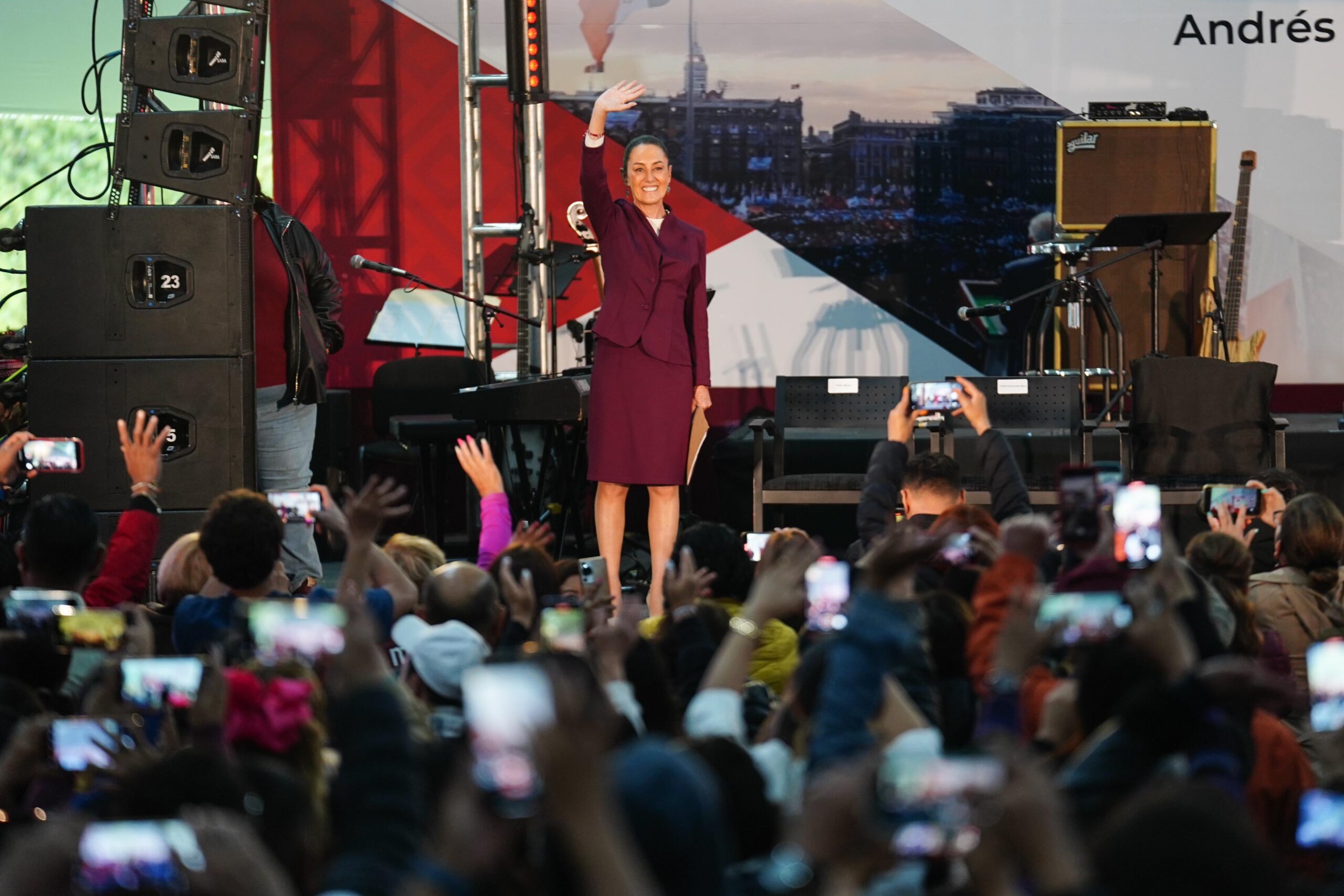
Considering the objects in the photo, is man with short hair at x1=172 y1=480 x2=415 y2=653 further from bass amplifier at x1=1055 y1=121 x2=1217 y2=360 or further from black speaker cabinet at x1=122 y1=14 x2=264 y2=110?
bass amplifier at x1=1055 y1=121 x2=1217 y2=360

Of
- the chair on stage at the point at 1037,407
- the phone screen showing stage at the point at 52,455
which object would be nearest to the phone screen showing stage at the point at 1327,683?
the phone screen showing stage at the point at 52,455

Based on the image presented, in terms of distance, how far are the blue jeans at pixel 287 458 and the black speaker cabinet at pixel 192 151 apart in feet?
2.53

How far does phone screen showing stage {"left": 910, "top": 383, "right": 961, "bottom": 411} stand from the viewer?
4418 millimetres

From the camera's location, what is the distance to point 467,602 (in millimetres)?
2721

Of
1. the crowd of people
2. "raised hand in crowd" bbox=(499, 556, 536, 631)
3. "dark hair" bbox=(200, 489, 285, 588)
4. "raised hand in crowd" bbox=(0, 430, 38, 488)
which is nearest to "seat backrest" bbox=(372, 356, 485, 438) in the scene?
"raised hand in crowd" bbox=(0, 430, 38, 488)

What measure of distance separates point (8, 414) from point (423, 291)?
8.33 feet

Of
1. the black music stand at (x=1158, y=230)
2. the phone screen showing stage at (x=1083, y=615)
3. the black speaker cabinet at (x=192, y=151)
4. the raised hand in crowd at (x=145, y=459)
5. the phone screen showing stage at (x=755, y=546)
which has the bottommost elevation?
the phone screen showing stage at (x=755, y=546)

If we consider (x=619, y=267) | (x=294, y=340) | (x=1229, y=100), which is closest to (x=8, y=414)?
(x=294, y=340)

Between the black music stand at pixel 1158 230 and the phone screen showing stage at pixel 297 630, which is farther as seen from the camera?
the black music stand at pixel 1158 230

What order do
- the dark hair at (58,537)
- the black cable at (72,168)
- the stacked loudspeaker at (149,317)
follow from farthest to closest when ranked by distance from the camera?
1. the black cable at (72,168)
2. the stacked loudspeaker at (149,317)
3. the dark hair at (58,537)

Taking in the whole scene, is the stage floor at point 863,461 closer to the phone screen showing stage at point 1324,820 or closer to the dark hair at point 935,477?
the dark hair at point 935,477

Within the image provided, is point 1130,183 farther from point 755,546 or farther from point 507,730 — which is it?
point 507,730

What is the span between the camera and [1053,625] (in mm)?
2021

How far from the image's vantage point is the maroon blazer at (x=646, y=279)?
4984 millimetres
